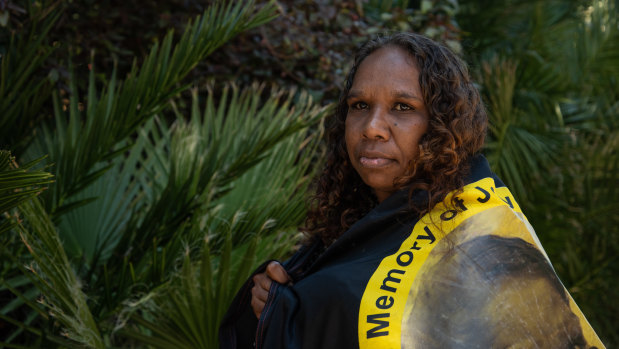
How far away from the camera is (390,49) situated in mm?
1914

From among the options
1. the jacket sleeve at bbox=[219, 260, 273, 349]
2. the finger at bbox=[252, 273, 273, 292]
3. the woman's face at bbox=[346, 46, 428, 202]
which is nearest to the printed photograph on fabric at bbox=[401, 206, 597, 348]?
the woman's face at bbox=[346, 46, 428, 202]

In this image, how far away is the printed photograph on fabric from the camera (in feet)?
5.24

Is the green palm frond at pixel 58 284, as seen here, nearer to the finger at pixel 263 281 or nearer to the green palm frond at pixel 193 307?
the green palm frond at pixel 193 307

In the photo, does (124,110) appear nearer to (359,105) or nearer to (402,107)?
(359,105)

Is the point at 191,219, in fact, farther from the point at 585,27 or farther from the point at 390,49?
the point at 585,27

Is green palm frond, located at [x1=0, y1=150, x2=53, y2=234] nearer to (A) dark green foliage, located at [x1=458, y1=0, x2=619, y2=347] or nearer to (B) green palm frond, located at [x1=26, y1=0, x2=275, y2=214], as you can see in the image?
(B) green palm frond, located at [x1=26, y1=0, x2=275, y2=214]

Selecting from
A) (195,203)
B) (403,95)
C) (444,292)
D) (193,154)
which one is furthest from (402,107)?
(193,154)

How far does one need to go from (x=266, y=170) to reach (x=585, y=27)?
4.22 metres

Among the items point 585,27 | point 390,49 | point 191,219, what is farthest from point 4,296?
point 585,27

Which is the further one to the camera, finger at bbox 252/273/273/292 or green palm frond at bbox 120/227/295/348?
green palm frond at bbox 120/227/295/348

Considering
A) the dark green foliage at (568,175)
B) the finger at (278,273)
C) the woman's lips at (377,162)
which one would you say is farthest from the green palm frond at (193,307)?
the dark green foliage at (568,175)

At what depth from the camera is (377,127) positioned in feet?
5.97

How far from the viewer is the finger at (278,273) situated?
195 cm

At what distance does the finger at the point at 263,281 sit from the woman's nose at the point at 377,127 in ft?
1.81
